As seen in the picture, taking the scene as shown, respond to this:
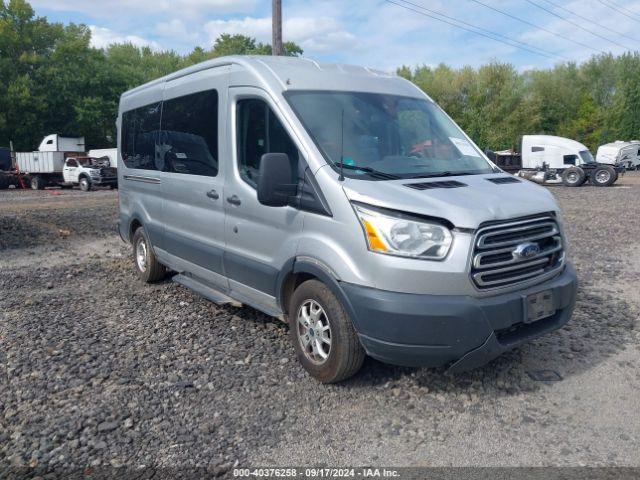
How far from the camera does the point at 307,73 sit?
4.55 m

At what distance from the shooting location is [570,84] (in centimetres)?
5897

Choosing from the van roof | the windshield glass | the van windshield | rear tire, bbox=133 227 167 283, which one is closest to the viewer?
the van windshield

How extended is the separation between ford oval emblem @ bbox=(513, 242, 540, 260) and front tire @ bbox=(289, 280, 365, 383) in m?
1.21

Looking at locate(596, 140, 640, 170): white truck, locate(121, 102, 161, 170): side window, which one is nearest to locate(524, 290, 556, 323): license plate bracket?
locate(121, 102, 161, 170): side window

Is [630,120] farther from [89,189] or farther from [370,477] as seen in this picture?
[370,477]

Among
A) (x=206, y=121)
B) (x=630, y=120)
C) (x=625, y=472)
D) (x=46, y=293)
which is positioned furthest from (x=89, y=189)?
(x=630, y=120)

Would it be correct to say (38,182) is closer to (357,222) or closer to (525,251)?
(357,222)

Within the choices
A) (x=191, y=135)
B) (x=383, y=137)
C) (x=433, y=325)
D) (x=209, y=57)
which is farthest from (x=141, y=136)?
(x=209, y=57)

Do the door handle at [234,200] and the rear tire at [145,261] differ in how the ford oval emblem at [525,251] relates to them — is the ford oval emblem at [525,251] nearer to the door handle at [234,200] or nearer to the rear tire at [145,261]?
the door handle at [234,200]

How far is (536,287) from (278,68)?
8.64 feet

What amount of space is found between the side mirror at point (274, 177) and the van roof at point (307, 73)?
0.75m

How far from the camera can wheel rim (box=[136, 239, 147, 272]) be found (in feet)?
23.2

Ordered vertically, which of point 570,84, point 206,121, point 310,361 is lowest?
point 310,361

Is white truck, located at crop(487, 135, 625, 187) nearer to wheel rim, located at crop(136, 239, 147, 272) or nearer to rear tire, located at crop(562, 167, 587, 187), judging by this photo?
rear tire, located at crop(562, 167, 587, 187)
